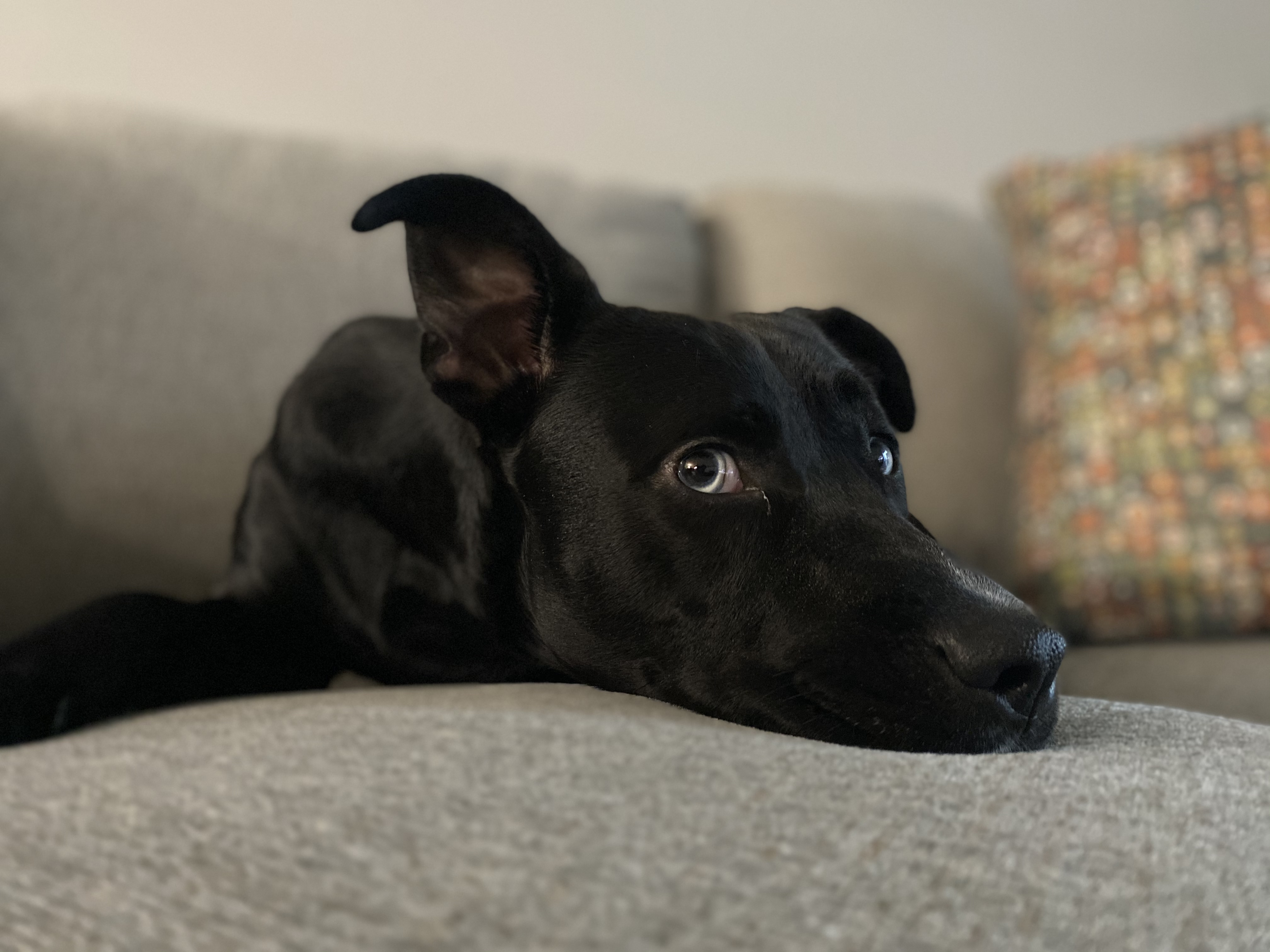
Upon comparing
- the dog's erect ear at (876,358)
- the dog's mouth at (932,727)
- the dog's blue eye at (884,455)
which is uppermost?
the dog's erect ear at (876,358)

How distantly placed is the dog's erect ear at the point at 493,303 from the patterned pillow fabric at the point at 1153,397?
109 cm

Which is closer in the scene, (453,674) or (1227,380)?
(453,674)

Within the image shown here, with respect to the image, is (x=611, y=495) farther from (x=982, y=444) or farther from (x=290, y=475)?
(x=982, y=444)

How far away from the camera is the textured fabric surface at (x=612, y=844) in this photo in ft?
1.42

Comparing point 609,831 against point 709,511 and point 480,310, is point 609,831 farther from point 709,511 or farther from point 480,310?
point 480,310

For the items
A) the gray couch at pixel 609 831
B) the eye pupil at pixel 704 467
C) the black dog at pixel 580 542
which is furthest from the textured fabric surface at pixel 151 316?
the eye pupil at pixel 704 467

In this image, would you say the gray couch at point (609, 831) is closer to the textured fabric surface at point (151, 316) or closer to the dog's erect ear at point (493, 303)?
the dog's erect ear at point (493, 303)

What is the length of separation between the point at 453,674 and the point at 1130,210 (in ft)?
4.85

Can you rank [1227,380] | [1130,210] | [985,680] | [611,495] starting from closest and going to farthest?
1. [985,680]
2. [611,495]
3. [1227,380]
4. [1130,210]

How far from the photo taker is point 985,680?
2.40 ft

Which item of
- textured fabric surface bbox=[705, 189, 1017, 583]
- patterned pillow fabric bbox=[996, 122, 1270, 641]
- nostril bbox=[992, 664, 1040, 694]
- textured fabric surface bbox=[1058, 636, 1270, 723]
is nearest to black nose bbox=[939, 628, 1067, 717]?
nostril bbox=[992, 664, 1040, 694]


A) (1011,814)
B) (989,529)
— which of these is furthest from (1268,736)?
(989,529)

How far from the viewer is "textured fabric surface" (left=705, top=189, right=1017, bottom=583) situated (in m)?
1.97

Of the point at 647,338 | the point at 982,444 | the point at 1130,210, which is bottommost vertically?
the point at 982,444
